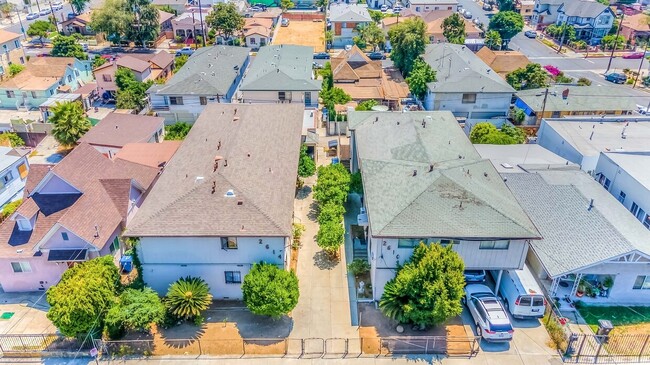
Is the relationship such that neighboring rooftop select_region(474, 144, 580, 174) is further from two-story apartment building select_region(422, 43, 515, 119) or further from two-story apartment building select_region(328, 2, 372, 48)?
two-story apartment building select_region(328, 2, 372, 48)

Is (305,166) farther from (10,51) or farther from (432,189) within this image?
(10,51)

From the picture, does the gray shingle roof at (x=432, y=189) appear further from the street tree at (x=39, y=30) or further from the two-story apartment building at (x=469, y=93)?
the street tree at (x=39, y=30)

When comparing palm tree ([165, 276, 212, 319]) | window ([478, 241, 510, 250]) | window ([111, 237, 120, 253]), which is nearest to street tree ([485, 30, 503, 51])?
window ([478, 241, 510, 250])

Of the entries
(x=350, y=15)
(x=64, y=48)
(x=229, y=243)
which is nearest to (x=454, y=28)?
(x=350, y=15)

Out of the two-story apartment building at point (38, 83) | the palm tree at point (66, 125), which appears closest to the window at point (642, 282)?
the palm tree at point (66, 125)

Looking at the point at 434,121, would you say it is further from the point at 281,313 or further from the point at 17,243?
the point at 17,243
